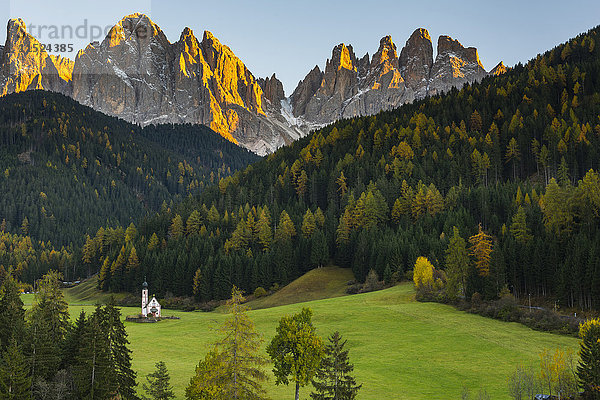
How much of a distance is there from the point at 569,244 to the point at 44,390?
71195mm

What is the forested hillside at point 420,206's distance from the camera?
262 feet

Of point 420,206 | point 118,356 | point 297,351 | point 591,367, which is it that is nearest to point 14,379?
point 118,356

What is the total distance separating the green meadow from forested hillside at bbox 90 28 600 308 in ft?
41.4

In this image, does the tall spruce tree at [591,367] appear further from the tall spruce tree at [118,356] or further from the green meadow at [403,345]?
the tall spruce tree at [118,356]

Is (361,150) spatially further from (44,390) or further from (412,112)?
(44,390)

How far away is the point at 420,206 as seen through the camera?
128125mm

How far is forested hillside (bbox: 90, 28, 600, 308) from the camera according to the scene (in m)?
79.9

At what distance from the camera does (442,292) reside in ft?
278

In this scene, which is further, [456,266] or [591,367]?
[456,266]

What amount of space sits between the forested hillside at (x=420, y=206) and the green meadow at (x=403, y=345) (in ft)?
41.4

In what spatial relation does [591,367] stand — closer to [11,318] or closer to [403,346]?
[403,346]

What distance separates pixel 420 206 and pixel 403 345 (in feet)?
238

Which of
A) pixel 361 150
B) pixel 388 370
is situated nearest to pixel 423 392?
pixel 388 370

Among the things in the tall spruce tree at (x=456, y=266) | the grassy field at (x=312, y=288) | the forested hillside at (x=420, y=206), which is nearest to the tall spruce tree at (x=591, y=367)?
the forested hillside at (x=420, y=206)
